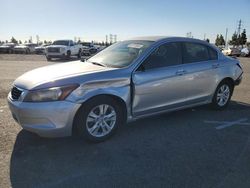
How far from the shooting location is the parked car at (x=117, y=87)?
4.24m

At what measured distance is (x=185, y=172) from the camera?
3789 millimetres

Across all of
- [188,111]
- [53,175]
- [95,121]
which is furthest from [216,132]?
[53,175]

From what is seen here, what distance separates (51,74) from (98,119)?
978 millimetres

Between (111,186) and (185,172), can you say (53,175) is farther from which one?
(185,172)

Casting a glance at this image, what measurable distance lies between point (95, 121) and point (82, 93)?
0.53 meters

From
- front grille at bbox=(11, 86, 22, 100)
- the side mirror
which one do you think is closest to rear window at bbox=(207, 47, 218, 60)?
the side mirror

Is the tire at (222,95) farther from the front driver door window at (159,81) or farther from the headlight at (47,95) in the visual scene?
the headlight at (47,95)

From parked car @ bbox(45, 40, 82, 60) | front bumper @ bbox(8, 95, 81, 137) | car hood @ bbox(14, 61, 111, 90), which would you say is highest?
car hood @ bbox(14, 61, 111, 90)

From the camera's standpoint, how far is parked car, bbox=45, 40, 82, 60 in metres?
25.0

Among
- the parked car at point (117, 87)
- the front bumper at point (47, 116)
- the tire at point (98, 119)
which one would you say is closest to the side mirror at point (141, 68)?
the parked car at point (117, 87)

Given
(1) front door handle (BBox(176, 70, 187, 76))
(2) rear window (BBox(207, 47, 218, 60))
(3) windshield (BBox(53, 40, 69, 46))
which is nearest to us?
(1) front door handle (BBox(176, 70, 187, 76))

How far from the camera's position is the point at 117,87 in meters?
4.70

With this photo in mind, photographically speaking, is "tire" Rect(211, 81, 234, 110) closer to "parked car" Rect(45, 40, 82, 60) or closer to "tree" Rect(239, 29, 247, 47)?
"parked car" Rect(45, 40, 82, 60)

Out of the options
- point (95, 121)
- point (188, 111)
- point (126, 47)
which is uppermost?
point (126, 47)
